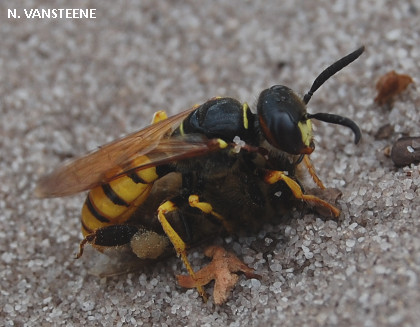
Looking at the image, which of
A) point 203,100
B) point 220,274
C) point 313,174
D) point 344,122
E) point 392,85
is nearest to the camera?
point 344,122

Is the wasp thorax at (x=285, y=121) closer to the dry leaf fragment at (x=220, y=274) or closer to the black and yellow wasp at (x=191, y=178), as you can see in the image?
Answer: the black and yellow wasp at (x=191, y=178)

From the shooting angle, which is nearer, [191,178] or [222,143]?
[222,143]

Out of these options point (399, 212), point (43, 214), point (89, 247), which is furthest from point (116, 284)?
point (399, 212)

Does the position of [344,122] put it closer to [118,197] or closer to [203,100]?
[118,197]

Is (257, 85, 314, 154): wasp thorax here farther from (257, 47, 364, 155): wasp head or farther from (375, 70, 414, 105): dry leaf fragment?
(375, 70, 414, 105): dry leaf fragment

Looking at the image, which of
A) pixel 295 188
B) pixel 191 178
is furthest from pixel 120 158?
pixel 295 188

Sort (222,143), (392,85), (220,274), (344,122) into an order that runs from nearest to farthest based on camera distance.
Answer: (344,122)
(222,143)
(220,274)
(392,85)

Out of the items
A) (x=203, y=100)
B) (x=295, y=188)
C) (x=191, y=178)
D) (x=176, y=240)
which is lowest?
(x=176, y=240)
